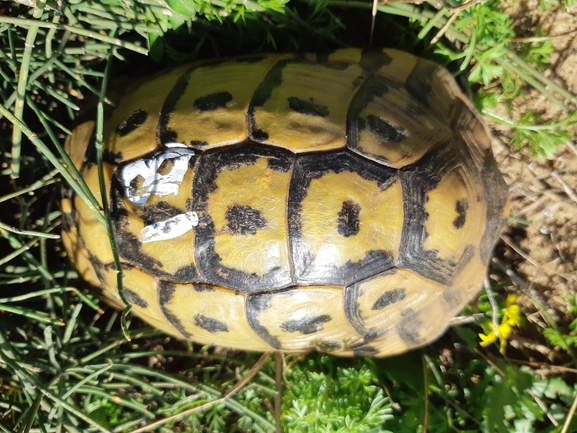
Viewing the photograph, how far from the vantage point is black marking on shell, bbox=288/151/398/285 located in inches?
65.6

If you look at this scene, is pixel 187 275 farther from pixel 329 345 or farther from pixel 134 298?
pixel 329 345

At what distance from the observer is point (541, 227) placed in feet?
8.14

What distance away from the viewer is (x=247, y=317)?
1.78 metres

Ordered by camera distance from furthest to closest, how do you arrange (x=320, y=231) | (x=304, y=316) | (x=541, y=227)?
(x=541, y=227), (x=304, y=316), (x=320, y=231)

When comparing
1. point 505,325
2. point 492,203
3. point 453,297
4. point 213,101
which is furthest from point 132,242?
point 505,325

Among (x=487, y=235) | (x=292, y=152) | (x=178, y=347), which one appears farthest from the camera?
(x=178, y=347)

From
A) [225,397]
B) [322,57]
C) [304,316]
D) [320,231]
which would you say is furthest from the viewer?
[225,397]

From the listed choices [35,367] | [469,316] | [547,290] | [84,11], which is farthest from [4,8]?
[547,290]

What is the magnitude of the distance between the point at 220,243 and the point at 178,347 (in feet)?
3.44

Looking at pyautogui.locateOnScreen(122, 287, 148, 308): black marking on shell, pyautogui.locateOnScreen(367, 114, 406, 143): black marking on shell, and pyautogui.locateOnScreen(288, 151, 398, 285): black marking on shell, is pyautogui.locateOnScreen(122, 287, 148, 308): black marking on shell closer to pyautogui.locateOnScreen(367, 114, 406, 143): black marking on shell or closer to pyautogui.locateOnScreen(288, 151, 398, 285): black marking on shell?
pyautogui.locateOnScreen(288, 151, 398, 285): black marking on shell

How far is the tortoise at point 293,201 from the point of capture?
5.51 ft

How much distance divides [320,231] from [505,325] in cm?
115

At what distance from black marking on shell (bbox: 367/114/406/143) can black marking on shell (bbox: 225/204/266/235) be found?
0.48m

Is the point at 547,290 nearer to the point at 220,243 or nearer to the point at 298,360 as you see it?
the point at 298,360
